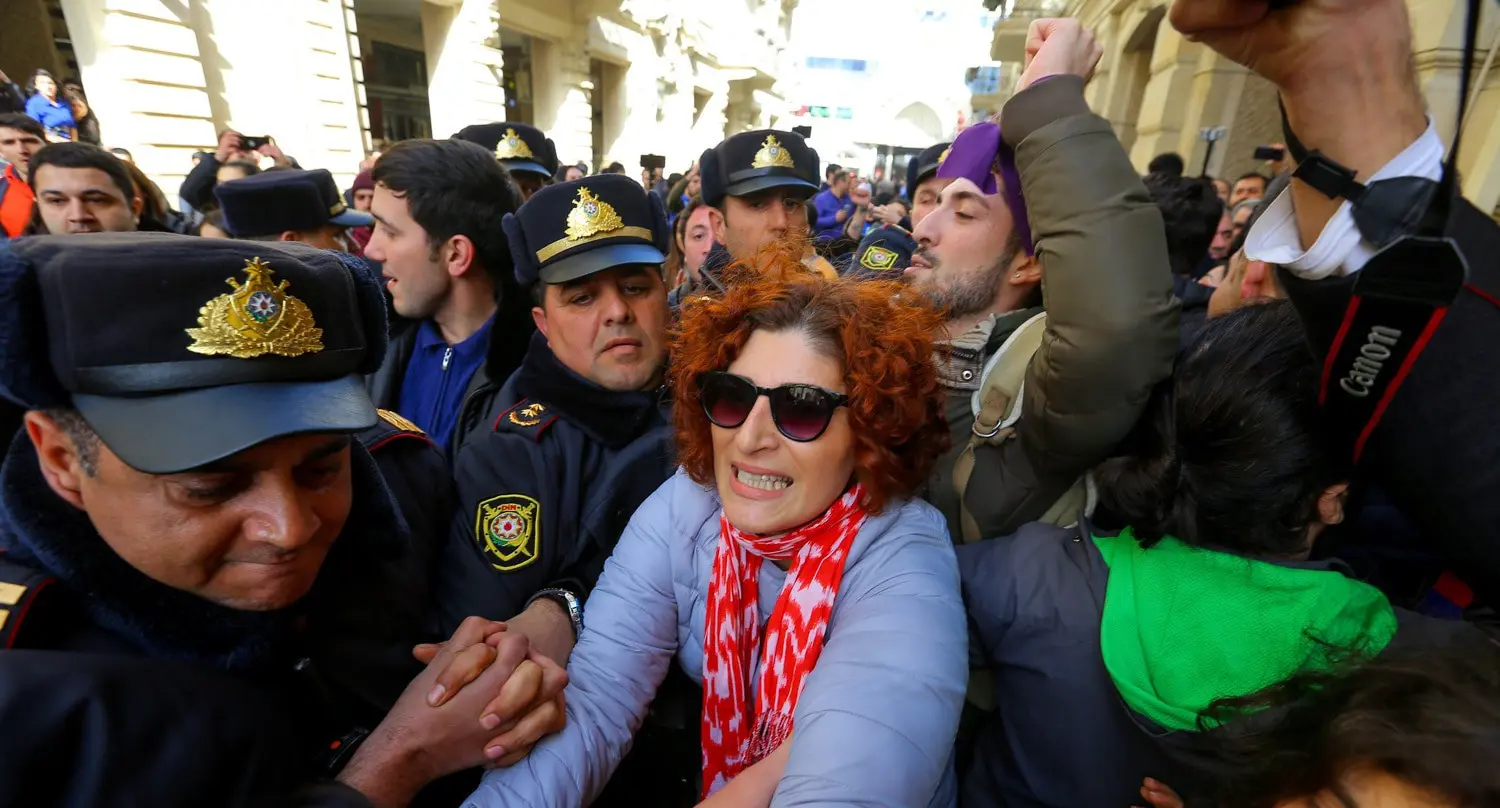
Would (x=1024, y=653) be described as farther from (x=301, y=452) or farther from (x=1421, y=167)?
(x=301, y=452)

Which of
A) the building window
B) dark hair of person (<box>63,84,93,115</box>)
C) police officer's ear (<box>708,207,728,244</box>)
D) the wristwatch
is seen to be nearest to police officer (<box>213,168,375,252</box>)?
police officer's ear (<box>708,207,728,244</box>)

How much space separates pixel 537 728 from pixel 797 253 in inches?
52.2

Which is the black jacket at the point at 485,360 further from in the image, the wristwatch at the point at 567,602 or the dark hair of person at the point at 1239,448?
the dark hair of person at the point at 1239,448

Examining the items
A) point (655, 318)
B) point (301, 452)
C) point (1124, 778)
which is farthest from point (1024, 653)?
point (655, 318)

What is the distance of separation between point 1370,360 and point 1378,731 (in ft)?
1.71

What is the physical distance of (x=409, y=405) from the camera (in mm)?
2914

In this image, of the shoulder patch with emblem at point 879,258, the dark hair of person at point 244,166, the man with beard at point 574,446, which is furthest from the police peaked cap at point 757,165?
the dark hair of person at point 244,166

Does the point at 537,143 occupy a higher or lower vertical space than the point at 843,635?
higher

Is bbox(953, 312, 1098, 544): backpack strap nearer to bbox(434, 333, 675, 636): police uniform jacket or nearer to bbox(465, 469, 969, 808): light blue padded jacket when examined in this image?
bbox(465, 469, 969, 808): light blue padded jacket

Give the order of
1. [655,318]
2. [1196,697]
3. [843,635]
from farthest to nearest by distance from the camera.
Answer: [655,318] → [843,635] → [1196,697]

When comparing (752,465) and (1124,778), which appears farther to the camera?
(752,465)

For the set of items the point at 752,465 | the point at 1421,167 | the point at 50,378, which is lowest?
the point at 752,465

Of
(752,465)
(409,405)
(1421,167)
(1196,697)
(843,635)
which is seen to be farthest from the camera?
(409,405)

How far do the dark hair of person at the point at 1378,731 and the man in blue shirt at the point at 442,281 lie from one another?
2530 mm
